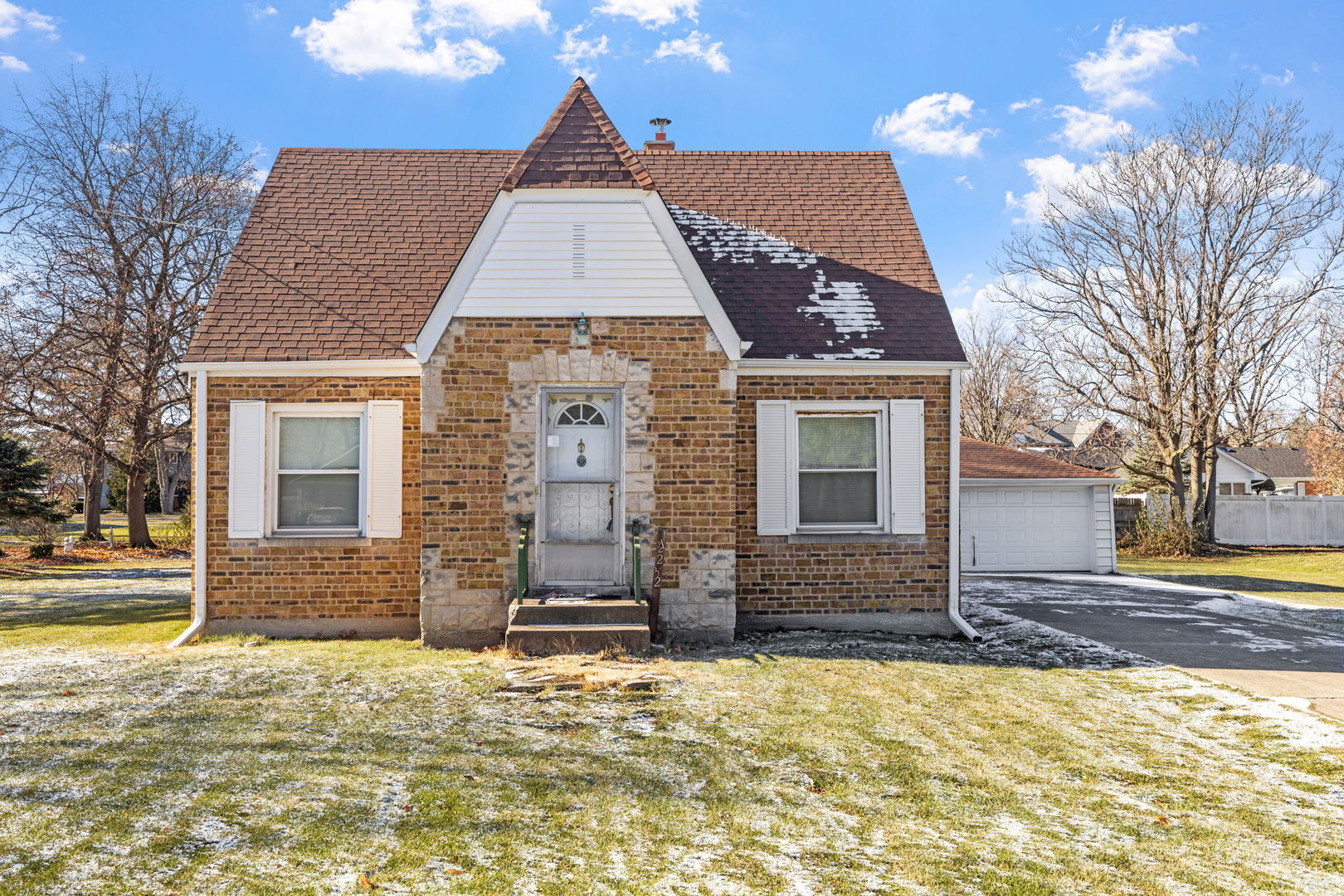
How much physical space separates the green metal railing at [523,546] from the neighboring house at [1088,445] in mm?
23405

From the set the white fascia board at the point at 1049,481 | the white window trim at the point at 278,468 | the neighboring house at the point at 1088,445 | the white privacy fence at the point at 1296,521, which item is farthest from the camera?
the neighboring house at the point at 1088,445

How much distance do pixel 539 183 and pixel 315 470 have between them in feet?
13.7

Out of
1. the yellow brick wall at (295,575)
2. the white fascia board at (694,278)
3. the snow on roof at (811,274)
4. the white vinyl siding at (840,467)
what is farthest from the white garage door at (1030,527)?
the yellow brick wall at (295,575)

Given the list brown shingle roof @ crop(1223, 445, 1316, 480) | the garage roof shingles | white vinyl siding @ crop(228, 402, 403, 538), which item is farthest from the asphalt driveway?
brown shingle roof @ crop(1223, 445, 1316, 480)

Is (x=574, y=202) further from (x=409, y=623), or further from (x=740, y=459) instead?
(x=409, y=623)

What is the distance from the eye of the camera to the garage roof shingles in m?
10.1

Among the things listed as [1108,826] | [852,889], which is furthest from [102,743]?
[1108,826]

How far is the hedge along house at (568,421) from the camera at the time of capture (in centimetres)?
931

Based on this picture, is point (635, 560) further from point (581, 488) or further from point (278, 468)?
point (278, 468)

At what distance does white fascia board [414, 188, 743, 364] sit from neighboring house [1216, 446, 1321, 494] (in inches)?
1916

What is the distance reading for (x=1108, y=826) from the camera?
470 centimetres

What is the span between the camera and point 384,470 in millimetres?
10039

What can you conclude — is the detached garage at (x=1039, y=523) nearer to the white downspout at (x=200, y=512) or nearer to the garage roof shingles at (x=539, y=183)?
the garage roof shingles at (x=539, y=183)

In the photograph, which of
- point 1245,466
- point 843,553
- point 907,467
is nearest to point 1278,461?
point 1245,466
